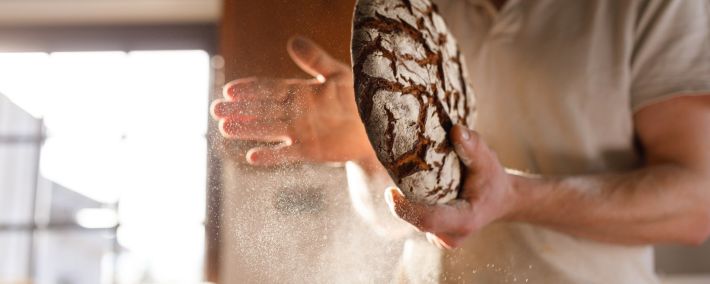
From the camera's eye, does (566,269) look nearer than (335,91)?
No

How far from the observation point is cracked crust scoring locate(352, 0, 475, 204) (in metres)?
0.42

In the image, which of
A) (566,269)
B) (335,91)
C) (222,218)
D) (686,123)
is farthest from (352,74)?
(686,123)

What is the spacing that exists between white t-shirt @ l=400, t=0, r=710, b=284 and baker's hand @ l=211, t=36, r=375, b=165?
0.24m

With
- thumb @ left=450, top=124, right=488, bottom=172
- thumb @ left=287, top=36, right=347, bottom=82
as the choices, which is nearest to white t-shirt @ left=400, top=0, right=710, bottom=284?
thumb @ left=450, top=124, right=488, bottom=172

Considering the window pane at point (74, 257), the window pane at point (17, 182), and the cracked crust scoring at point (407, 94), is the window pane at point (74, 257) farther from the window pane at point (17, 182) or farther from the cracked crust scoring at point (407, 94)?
the cracked crust scoring at point (407, 94)

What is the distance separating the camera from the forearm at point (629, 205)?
670 mm

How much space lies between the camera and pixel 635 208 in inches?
28.9

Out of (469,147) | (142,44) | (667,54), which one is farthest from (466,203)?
(667,54)

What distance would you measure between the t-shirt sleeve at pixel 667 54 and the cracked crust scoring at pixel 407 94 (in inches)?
15.5

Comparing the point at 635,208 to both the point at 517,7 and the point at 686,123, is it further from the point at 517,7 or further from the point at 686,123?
the point at 517,7

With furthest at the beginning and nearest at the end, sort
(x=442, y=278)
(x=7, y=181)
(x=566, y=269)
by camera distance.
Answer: (x=566, y=269)
(x=442, y=278)
(x=7, y=181)

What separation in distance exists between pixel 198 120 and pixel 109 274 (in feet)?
0.33

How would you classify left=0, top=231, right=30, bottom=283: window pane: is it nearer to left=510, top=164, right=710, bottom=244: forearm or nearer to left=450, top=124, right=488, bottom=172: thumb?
left=450, top=124, right=488, bottom=172: thumb

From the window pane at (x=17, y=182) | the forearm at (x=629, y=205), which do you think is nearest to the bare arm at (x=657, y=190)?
the forearm at (x=629, y=205)
